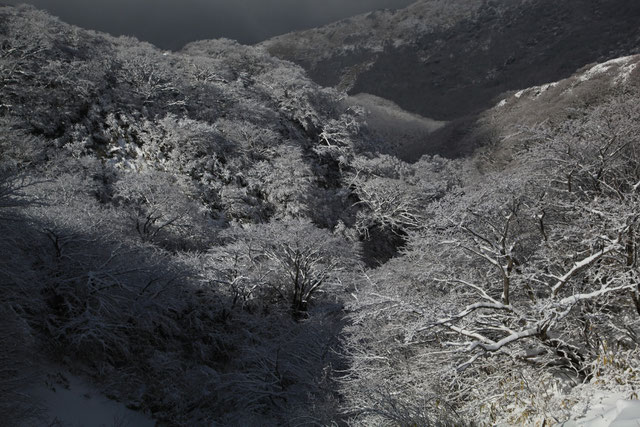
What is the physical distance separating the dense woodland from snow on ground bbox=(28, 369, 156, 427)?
451mm

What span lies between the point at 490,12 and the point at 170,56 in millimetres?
152354

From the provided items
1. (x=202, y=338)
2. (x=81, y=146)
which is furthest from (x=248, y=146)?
(x=202, y=338)

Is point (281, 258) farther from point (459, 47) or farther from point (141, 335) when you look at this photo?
point (459, 47)

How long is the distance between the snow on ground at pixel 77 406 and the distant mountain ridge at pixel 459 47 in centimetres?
9468

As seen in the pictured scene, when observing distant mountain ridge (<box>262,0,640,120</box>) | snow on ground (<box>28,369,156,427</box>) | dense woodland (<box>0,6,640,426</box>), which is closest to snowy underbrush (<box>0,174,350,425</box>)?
dense woodland (<box>0,6,640,426</box>)

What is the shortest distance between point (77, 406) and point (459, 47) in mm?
167626

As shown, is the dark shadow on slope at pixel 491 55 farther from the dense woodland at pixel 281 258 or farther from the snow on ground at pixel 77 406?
the snow on ground at pixel 77 406

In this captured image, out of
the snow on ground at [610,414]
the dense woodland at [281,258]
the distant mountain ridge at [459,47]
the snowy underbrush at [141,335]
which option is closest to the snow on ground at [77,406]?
the snowy underbrush at [141,335]

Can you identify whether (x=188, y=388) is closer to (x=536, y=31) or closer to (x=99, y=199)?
(x=99, y=199)

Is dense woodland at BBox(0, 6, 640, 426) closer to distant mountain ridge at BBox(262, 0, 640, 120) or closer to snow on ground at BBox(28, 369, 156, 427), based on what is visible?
snow on ground at BBox(28, 369, 156, 427)

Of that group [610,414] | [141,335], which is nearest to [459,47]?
[141,335]

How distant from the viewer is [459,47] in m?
151

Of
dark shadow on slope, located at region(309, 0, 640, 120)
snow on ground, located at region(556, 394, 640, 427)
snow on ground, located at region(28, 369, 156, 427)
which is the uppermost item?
dark shadow on slope, located at region(309, 0, 640, 120)

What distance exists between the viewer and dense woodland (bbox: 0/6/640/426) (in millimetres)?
7102
